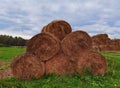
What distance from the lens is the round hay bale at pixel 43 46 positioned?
1139cm

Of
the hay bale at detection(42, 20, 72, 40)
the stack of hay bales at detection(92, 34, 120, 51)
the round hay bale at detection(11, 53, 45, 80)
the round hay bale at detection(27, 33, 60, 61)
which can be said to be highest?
the stack of hay bales at detection(92, 34, 120, 51)

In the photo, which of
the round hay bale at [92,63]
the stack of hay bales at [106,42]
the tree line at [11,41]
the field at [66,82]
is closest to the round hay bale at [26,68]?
the field at [66,82]

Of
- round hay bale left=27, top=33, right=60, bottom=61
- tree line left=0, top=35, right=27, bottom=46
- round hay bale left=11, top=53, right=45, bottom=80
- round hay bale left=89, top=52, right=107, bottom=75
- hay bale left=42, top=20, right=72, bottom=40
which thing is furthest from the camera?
tree line left=0, top=35, right=27, bottom=46

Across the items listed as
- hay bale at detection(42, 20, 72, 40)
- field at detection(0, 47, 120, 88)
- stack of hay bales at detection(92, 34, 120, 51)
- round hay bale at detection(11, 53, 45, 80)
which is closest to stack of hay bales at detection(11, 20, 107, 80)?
round hay bale at detection(11, 53, 45, 80)

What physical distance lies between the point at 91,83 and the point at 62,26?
11.7ft

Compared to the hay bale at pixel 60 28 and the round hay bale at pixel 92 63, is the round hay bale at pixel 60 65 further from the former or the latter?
the hay bale at pixel 60 28

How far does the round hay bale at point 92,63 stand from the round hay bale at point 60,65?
308mm

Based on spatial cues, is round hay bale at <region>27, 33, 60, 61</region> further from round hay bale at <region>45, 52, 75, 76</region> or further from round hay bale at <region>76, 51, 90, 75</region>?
round hay bale at <region>76, 51, 90, 75</region>

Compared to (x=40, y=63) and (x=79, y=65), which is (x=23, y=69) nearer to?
(x=40, y=63)

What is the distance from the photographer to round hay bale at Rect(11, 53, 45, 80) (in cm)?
1100

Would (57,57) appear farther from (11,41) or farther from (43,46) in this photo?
(11,41)

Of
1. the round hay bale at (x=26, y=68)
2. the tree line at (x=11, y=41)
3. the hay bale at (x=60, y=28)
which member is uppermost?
the tree line at (x=11, y=41)

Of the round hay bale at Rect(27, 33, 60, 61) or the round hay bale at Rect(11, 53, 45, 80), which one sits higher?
the round hay bale at Rect(27, 33, 60, 61)

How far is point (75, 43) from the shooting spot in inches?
463
